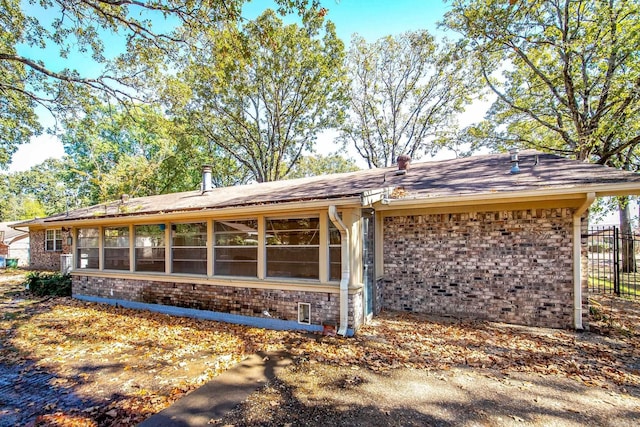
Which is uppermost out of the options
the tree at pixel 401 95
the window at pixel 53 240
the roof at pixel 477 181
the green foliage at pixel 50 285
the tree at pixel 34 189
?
the tree at pixel 401 95

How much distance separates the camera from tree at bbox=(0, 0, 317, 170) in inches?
281

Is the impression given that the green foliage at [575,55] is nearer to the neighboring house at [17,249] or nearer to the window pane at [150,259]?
the window pane at [150,259]

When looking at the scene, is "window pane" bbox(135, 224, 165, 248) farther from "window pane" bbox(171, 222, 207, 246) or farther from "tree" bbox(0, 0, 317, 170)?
"tree" bbox(0, 0, 317, 170)

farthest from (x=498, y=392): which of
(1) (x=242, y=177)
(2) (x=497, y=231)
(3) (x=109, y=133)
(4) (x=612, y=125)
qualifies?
(3) (x=109, y=133)

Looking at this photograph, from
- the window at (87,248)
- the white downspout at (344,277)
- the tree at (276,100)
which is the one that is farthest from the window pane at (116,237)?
the tree at (276,100)

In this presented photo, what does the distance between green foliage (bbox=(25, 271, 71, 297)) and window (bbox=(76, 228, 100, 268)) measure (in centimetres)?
140

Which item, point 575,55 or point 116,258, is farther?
point 575,55

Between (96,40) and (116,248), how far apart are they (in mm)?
6481

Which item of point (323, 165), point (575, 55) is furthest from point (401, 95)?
point (323, 165)

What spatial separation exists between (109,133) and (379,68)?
2422cm

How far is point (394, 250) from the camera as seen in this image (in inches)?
291

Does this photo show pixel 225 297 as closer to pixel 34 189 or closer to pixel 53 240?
pixel 53 240

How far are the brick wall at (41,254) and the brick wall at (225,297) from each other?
11849mm

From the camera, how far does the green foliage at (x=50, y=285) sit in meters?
10.7
